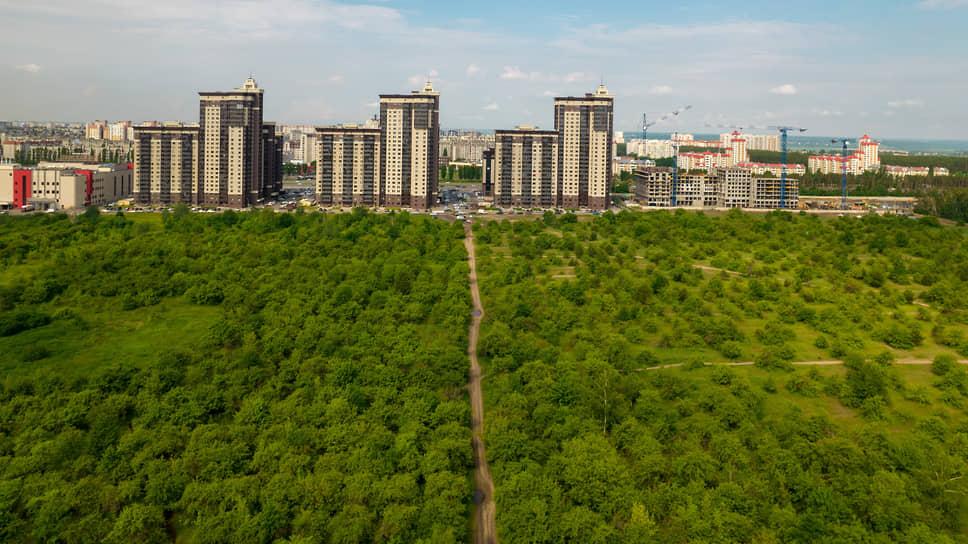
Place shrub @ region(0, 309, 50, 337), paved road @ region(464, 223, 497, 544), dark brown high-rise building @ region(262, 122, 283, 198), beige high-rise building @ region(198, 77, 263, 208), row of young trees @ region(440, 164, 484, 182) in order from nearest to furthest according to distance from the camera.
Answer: paved road @ region(464, 223, 497, 544)
shrub @ region(0, 309, 50, 337)
beige high-rise building @ region(198, 77, 263, 208)
dark brown high-rise building @ region(262, 122, 283, 198)
row of young trees @ region(440, 164, 484, 182)

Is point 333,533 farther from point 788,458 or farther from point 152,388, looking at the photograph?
point 788,458

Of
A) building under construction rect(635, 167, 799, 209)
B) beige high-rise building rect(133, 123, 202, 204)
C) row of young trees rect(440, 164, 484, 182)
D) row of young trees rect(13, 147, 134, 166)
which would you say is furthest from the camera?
row of young trees rect(440, 164, 484, 182)

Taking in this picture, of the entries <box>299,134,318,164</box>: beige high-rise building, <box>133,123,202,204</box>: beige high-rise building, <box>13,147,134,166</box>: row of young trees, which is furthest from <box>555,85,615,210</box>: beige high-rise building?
<box>299,134,318,164</box>: beige high-rise building

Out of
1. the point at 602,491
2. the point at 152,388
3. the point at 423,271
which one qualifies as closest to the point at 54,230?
the point at 423,271

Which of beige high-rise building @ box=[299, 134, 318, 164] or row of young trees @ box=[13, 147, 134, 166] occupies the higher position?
beige high-rise building @ box=[299, 134, 318, 164]

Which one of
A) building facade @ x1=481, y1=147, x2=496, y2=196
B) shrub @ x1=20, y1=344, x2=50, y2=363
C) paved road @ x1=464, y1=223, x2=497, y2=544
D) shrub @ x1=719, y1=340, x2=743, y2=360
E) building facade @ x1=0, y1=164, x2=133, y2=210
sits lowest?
paved road @ x1=464, y1=223, x2=497, y2=544

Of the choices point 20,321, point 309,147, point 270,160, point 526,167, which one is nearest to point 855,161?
point 526,167

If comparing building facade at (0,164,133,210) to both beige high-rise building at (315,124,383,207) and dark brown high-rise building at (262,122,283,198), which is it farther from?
beige high-rise building at (315,124,383,207)
